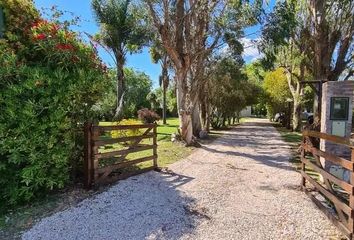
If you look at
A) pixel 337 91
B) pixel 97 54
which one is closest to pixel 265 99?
pixel 337 91

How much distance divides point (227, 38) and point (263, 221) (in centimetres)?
1009

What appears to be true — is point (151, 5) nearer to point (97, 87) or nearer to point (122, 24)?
point (97, 87)

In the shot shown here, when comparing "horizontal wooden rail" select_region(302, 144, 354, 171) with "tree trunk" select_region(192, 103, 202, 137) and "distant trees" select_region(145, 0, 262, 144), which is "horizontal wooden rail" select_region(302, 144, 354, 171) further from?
"tree trunk" select_region(192, 103, 202, 137)

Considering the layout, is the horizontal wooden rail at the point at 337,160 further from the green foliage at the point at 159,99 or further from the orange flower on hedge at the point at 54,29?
the green foliage at the point at 159,99

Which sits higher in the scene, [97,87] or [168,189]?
[97,87]

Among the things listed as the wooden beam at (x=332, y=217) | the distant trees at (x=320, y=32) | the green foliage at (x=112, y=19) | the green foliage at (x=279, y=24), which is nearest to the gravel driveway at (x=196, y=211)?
the wooden beam at (x=332, y=217)

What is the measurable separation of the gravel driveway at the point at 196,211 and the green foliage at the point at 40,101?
0.87 m

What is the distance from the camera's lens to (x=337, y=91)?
7512 mm

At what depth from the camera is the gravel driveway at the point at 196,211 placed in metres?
4.53

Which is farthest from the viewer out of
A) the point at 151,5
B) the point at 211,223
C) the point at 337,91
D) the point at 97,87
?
the point at 151,5

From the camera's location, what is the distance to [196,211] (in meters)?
5.43

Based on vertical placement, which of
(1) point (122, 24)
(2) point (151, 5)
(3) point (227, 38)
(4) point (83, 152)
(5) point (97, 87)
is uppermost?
(1) point (122, 24)

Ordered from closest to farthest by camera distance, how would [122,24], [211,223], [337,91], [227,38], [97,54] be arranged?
[211,223]
[97,54]
[337,91]
[227,38]
[122,24]

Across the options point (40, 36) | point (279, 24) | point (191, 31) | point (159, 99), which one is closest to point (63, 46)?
point (40, 36)
